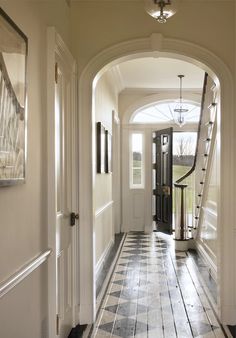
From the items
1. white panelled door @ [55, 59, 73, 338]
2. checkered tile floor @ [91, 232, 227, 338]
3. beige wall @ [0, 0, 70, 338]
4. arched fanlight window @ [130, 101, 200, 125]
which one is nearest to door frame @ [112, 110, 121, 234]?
arched fanlight window @ [130, 101, 200, 125]

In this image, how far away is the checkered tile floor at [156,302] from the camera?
10.2ft

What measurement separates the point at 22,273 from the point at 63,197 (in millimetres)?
1104

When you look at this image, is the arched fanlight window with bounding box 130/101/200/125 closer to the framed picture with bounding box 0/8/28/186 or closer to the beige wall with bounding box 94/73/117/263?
the beige wall with bounding box 94/73/117/263

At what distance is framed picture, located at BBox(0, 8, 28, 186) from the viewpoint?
160 cm

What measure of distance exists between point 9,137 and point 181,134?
764cm

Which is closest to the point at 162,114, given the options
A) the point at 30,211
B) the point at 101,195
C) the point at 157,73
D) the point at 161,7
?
the point at 157,73

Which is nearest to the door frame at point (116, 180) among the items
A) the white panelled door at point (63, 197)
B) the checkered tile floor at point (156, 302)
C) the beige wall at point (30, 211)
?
the checkered tile floor at point (156, 302)

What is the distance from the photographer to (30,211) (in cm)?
208

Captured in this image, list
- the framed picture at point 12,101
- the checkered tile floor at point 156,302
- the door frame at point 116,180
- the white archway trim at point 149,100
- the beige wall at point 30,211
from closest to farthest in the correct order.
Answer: the framed picture at point 12,101, the beige wall at point 30,211, the checkered tile floor at point 156,302, the door frame at point 116,180, the white archway trim at point 149,100

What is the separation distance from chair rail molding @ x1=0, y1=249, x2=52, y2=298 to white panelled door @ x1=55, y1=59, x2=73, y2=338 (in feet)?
1.32

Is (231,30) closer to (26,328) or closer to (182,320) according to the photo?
(182,320)

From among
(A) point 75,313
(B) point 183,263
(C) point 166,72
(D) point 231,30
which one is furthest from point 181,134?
(A) point 75,313

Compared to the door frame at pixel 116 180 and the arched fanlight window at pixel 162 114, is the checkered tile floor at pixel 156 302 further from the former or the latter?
the arched fanlight window at pixel 162 114

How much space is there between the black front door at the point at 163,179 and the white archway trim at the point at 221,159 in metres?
4.22
